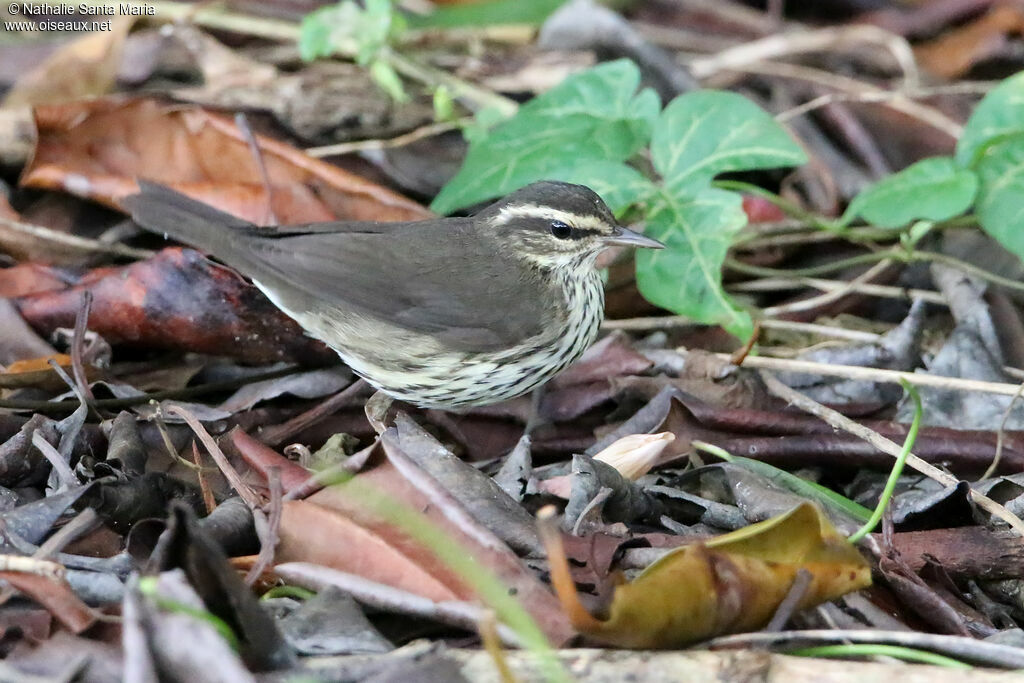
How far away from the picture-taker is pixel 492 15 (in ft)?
22.0

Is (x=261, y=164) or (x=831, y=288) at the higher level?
(x=261, y=164)

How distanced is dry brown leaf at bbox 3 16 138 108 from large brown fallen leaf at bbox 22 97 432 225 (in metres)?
0.58

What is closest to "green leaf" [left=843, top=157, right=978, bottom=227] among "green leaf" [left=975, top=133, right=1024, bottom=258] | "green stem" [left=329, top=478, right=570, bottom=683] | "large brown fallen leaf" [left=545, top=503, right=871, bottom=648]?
"green leaf" [left=975, top=133, right=1024, bottom=258]

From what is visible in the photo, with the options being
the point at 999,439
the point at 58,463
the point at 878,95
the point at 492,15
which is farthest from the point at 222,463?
the point at 492,15

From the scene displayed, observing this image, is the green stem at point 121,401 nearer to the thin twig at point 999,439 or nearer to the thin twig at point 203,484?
the thin twig at point 203,484

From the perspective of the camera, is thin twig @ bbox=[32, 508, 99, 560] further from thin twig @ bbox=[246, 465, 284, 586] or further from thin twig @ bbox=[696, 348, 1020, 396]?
thin twig @ bbox=[696, 348, 1020, 396]

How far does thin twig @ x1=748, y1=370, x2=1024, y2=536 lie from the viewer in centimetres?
345

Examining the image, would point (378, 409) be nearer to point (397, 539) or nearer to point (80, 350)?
point (80, 350)

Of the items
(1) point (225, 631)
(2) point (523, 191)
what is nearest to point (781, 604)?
(1) point (225, 631)

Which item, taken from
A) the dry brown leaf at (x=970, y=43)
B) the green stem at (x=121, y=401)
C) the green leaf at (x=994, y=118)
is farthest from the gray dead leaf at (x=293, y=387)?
the dry brown leaf at (x=970, y=43)

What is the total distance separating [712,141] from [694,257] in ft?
1.92

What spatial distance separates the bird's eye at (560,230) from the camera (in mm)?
4215

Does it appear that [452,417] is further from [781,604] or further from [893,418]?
[781,604]

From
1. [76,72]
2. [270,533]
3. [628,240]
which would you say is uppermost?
[76,72]
